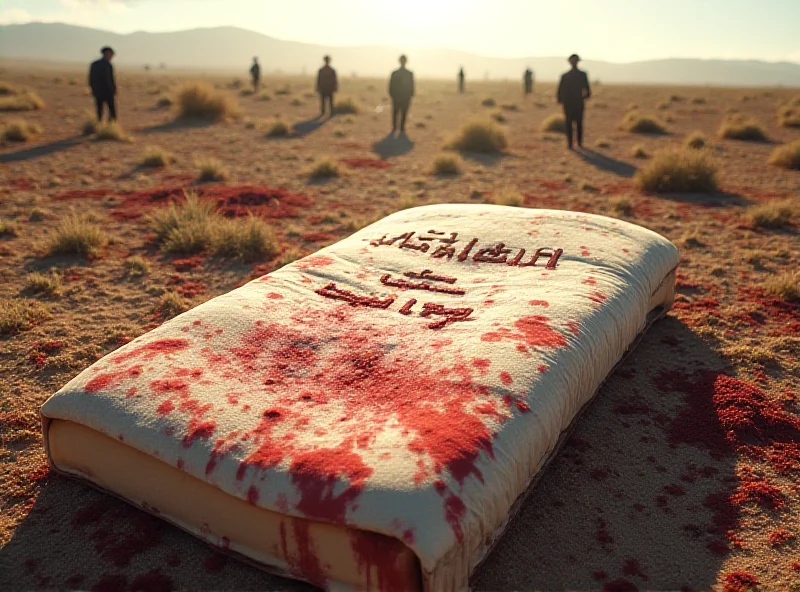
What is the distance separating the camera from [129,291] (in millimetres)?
5777

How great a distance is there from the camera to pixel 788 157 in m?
12.4

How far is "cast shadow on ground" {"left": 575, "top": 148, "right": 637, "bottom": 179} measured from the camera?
12.1 m

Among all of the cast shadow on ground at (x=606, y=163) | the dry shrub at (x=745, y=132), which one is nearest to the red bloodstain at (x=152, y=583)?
the cast shadow on ground at (x=606, y=163)

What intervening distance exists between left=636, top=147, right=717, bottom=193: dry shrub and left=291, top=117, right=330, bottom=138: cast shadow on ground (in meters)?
9.40

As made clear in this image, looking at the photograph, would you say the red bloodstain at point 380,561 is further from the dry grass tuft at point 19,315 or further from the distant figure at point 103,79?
the distant figure at point 103,79

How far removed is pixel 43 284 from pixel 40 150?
913 cm

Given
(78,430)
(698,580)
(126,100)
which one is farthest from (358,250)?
(126,100)

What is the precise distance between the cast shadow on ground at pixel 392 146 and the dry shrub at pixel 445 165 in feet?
6.61

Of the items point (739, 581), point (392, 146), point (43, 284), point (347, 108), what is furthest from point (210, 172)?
point (347, 108)

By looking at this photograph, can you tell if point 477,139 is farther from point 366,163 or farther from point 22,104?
point 22,104

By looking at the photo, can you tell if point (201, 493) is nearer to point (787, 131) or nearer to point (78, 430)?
point (78, 430)

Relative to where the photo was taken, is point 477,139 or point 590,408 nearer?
point 590,408

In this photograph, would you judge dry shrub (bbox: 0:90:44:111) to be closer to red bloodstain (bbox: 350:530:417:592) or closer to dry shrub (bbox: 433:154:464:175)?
dry shrub (bbox: 433:154:464:175)

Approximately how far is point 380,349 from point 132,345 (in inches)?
51.6
